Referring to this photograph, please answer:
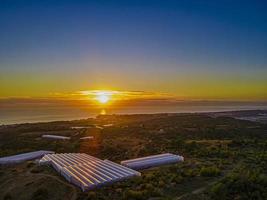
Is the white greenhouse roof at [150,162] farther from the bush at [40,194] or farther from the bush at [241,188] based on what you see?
the bush at [40,194]

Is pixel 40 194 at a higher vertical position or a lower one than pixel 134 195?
lower

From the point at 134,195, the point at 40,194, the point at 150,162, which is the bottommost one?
the point at 40,194

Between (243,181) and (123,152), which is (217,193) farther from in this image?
(123,152)

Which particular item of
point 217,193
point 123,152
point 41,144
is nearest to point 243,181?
point 217,193

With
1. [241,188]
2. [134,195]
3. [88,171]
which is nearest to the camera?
[134,195]

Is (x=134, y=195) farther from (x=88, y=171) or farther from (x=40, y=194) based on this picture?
(x=88, y=171)

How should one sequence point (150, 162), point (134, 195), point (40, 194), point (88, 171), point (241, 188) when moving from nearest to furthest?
1. point (134, 195)
2. point (241, 188)
3. point (40, 194)
4. point (88, 171)
5. point (150, 162)

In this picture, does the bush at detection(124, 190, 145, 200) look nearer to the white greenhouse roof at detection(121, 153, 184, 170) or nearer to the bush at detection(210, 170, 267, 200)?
the bush at detection(210, 170, 267, 200)

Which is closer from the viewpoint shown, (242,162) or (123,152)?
(242,162)

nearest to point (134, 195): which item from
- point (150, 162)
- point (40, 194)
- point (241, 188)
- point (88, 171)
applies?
point (40, 194)

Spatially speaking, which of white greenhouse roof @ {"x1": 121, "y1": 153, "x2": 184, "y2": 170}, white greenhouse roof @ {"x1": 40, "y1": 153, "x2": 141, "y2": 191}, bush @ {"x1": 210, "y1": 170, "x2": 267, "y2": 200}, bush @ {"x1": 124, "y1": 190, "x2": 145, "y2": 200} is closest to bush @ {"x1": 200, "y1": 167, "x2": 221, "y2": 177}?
bush @ {"x1": 210, "y1": 170, "x2": 267, "y2": 200}
